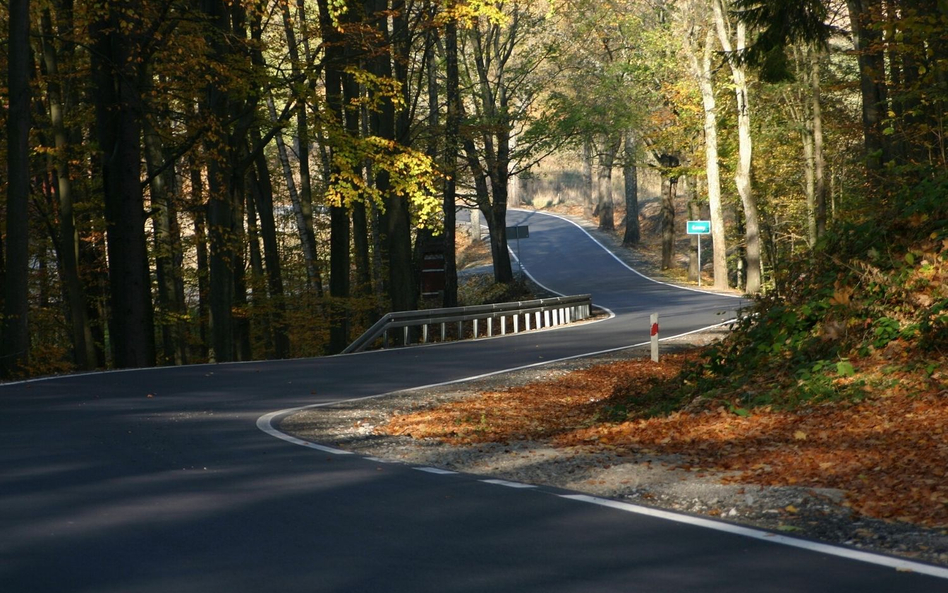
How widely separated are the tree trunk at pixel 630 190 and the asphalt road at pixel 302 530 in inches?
1744

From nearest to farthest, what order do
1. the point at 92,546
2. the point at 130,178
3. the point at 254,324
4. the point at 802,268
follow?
1. the point at 92,546
2. the point at 802,268
3. the point at 130,178
4. the point at 254,324

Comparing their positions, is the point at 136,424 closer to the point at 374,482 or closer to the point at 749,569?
the point at 374,482

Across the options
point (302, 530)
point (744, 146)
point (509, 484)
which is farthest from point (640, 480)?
point (744, 146)

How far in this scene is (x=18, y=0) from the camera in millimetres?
19578

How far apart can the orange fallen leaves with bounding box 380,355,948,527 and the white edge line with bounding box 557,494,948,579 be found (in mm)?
853

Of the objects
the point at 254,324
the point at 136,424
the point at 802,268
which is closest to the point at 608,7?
A: the point at 254,324

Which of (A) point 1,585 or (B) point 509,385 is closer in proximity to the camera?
(A) point 1,585

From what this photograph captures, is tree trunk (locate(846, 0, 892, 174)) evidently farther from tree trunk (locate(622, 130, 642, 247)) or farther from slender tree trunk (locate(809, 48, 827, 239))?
tree trunk (locate(622, 130, 642, 247))

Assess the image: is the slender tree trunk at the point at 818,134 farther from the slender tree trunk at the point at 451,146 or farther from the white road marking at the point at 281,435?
the white road marking at the point at 281,435

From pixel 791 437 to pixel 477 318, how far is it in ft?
67.7

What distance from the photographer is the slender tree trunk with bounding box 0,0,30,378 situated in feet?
63.3

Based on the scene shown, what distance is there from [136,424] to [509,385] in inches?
274

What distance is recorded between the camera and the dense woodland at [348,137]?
19.9m

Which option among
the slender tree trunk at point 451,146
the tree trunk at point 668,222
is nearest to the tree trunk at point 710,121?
the tree trunk at point 668,222
